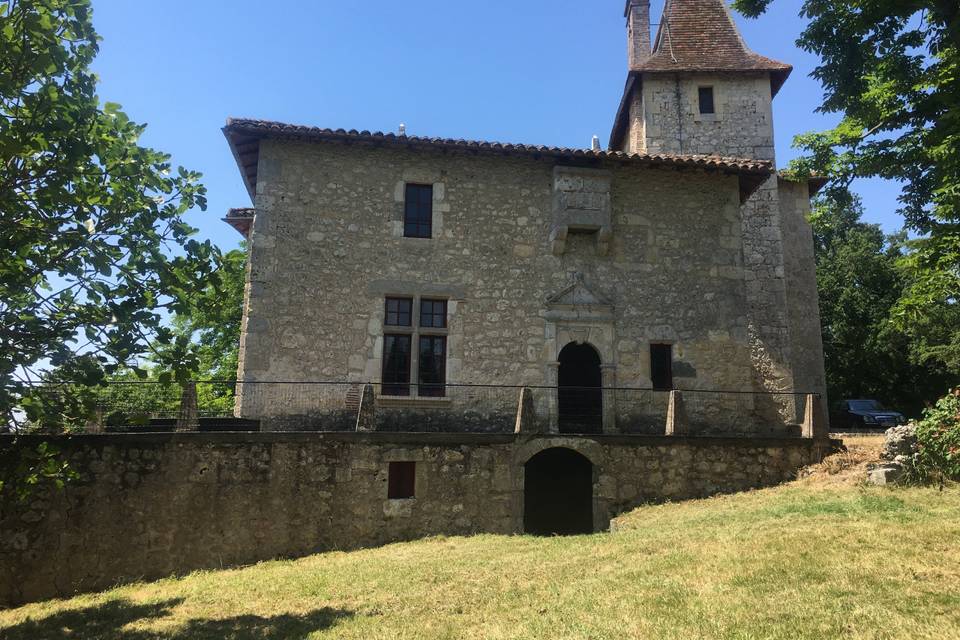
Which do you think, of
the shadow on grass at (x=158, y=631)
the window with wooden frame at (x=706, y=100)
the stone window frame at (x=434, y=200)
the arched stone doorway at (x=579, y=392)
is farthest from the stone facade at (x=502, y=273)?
the shadow on grass at (x=158, y=631)

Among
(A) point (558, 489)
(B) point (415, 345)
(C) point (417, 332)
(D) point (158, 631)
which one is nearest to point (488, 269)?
(C) point (417, 332)

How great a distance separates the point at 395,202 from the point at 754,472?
8633mm

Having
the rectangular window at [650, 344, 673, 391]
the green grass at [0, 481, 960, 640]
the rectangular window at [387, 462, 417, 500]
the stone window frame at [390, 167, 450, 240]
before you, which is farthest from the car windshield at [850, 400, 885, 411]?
the rectangular window at [387, 462, 417, 500]

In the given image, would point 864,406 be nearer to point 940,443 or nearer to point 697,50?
point 697,50

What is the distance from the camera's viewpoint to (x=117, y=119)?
22.3 ft

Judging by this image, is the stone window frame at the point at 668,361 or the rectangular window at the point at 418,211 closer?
the rectangular window at the point at 418,211

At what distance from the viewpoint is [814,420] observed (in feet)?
41.0

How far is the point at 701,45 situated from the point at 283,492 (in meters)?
16.1

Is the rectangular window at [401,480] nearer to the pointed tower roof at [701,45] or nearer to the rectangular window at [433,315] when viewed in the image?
the rectangular window at [433,315]

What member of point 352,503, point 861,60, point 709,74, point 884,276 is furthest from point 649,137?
point 884,276

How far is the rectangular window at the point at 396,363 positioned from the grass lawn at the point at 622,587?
10.7 feet

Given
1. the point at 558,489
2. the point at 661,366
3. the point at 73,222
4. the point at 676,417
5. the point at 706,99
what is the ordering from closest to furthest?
1. the point at 73,222
2. the point at 676,417
3. the point at 661,366
4. the point at 558,489
5. the point at 706,99

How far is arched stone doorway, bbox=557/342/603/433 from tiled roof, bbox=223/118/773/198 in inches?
157

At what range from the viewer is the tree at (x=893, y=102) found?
873 centimetres
